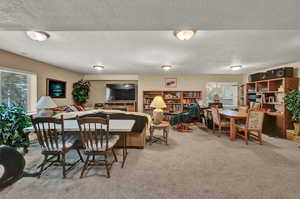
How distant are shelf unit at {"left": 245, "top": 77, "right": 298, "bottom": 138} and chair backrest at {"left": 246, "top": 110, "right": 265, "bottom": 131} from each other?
3.88 ft

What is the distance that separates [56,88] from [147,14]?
461 cm

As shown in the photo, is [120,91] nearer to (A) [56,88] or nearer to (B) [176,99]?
(A) [56,88]

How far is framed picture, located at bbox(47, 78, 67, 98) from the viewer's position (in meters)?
4.18

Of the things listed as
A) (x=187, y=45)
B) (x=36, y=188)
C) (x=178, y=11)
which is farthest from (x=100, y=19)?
(x=36, y=188)

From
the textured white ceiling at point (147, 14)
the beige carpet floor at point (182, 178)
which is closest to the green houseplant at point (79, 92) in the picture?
the beige carpet floor at point (182, 178)

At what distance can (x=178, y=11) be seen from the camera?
1192 millimetres

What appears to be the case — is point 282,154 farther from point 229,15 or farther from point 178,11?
point 178,11

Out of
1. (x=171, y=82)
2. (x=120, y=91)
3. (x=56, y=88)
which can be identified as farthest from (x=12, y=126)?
(x=171, y=82)

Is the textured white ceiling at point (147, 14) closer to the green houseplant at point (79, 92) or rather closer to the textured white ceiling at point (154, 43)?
the textured white ceiling at point (154, 43)

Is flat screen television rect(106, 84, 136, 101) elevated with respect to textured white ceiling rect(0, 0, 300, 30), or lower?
lower

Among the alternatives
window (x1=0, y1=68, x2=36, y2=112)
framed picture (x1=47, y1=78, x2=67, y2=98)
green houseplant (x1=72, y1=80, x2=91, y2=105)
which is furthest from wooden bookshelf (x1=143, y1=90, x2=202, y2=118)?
window (x1=0, y1=68, x2=36, y2=112)

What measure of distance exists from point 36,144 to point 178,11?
4130mm

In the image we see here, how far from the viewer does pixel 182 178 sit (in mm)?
1893

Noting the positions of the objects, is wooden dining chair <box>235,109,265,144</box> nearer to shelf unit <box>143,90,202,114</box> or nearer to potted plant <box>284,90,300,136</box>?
potted plant <box>284,90,300,136</box>
